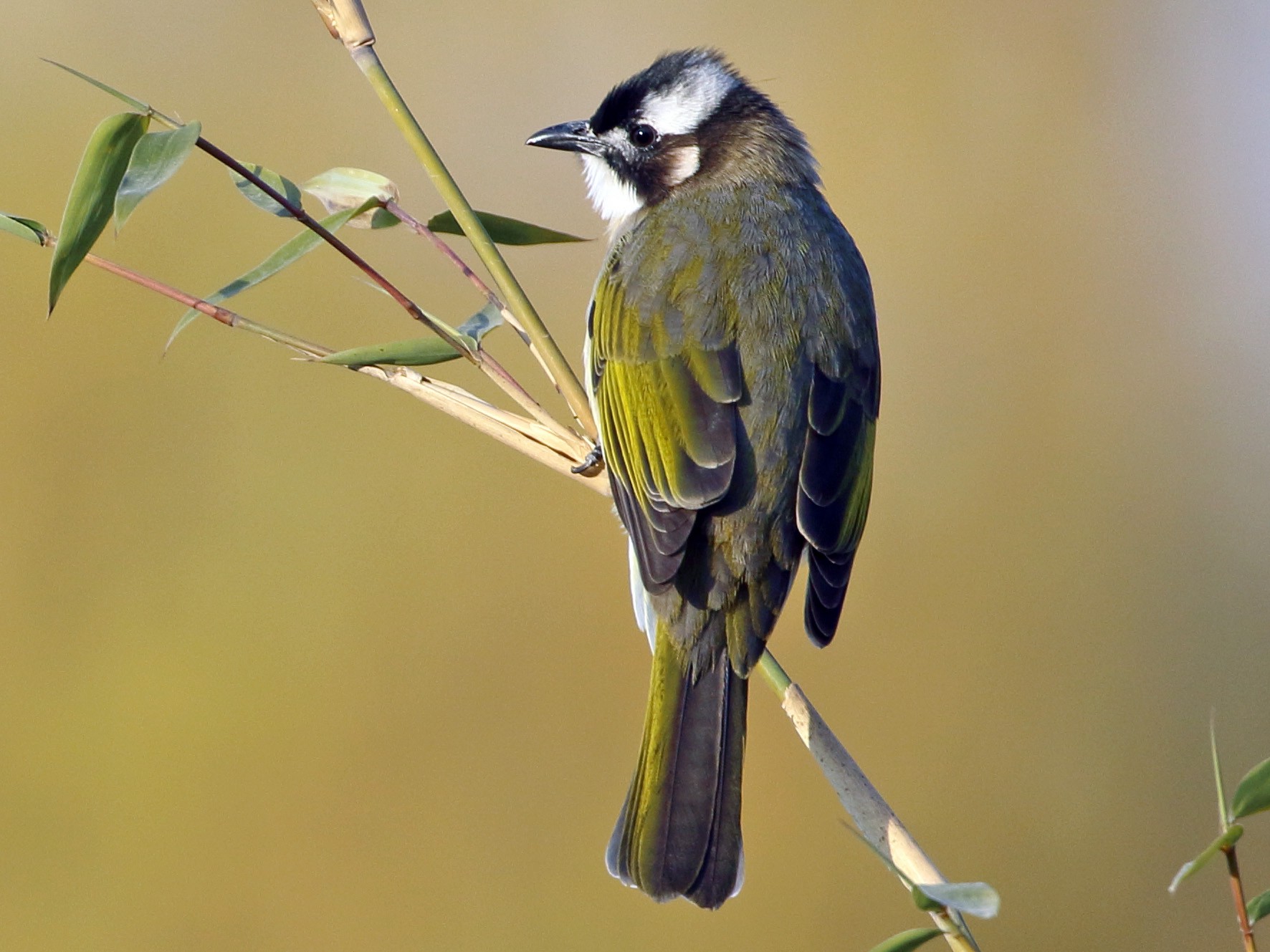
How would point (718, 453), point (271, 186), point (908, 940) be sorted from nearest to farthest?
point (908, 940) → point (271, 186) → point (718, 453)

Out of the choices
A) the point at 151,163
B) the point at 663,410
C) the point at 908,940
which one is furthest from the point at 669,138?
the point at 908,940

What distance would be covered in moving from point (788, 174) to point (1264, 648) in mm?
2951

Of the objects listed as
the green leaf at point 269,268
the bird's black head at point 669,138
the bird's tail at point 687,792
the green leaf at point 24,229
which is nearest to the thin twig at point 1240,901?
the bird's tail at point 687,792

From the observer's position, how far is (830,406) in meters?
2.21

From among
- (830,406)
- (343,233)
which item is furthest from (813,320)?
(343,233)

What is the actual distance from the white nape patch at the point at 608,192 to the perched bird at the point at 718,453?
164 millimetres

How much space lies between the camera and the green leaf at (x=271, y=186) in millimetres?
1698

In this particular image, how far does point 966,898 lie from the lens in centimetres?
104

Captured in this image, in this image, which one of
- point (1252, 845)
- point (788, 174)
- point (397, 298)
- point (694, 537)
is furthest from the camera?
point (1252, 845)

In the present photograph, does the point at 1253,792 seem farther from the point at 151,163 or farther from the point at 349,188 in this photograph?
the point at 349,188

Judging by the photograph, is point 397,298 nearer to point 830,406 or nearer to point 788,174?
point 830,406

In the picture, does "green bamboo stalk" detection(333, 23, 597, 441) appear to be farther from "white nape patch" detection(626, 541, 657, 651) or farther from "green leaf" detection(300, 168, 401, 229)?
"white nape patch" detection(626, 541, 657, 651)

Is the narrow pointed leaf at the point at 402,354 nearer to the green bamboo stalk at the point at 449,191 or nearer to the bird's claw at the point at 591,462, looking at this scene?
the green bamboo stalk at the point at 449,191

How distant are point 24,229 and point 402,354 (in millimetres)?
514
